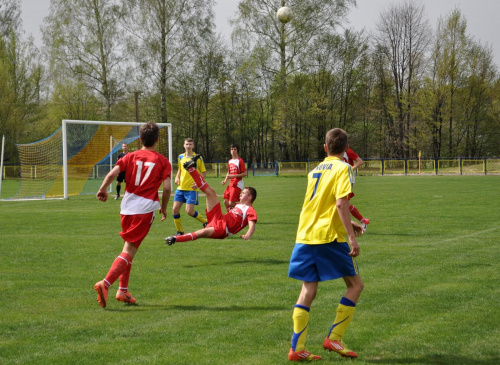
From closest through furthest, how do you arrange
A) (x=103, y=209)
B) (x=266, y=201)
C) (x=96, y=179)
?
(x=103, y=209) → (x=266, y=201) → (x=96, y=179)

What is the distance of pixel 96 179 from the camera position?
1430 inches

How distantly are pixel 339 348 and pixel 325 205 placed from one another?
3.80 feet

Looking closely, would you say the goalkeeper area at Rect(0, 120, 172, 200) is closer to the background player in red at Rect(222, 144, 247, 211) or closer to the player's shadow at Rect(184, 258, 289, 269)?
the background player in red at Rect(222, 144, 247, 211)

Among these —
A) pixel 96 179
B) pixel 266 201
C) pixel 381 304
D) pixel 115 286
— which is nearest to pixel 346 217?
pixel 381 304

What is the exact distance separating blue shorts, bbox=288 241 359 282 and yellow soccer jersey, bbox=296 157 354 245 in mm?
63

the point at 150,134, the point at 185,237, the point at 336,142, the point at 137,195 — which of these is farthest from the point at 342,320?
the point at 185,237

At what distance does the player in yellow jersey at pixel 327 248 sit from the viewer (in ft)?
14.1

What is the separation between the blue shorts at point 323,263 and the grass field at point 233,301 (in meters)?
0.68

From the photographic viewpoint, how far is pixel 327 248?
437 cm

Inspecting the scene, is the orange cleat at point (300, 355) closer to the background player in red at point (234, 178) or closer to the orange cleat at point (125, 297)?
the orange cleat at point (125, 297)

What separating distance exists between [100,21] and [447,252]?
43.1 m

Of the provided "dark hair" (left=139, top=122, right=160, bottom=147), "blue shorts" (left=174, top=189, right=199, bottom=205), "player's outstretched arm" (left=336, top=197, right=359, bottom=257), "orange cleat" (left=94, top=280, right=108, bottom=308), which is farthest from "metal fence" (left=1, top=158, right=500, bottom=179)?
"player's outstretched arm" (left=336, top=197, right=359, bottom=257)

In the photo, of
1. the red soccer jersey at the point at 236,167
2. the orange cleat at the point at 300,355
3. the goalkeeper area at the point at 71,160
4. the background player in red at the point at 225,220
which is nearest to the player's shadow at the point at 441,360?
the orange cleat at the point at 300,355

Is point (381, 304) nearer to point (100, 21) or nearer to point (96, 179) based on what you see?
point (96, 179)
